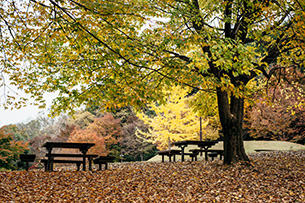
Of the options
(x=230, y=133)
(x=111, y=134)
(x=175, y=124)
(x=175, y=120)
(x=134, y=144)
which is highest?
(x=175, y=120)

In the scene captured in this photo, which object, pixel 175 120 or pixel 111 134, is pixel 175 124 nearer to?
pixel 175 120

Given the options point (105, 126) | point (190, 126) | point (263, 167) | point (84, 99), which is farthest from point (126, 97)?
point (105, 126)

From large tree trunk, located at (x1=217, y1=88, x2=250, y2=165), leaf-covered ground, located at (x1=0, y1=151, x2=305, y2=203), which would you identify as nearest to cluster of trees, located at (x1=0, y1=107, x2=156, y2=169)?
leaf-covered ground, located at (x1=0, y1=151, x2=305, y2=203)

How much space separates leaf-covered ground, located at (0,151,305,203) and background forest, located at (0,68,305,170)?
2.23m

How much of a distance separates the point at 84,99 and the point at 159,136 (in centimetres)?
1386

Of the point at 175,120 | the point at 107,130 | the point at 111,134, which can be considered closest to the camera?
the point at 175,120

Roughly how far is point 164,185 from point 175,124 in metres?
11.9

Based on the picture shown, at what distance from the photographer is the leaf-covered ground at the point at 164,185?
243 inches

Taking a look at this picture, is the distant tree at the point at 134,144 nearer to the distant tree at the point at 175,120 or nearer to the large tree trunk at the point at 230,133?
the distant tree at the point at 175,120

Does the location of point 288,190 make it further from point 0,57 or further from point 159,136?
point 159,136

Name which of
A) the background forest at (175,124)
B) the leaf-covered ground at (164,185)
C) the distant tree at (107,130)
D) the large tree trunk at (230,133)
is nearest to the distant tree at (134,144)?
the background forest at (175,124)

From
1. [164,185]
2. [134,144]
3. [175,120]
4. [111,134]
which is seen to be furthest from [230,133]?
[134,144]

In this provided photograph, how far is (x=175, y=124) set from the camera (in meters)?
18.9

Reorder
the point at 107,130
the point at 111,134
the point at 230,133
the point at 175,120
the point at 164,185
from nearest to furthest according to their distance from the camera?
the point at 164,185
the point at 230,133
the point at 175,120
the point at 111,134
the point at 107,130
